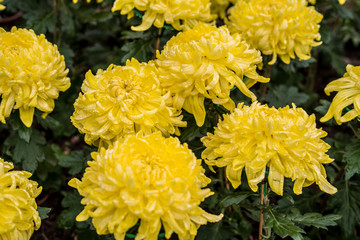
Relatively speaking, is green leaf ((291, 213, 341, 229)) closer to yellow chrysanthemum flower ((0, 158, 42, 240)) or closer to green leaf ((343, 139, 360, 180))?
green leaf ((343, 139, 360, 180))

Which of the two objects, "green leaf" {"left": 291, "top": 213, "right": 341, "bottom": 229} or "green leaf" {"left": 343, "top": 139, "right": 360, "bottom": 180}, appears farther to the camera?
"green leaf" {"left": 343, "top": 139, "right": 360, "bottom": 180}

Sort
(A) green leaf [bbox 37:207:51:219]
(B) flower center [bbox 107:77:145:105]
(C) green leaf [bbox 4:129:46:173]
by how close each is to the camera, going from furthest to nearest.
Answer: (C) green leaf [bbox 4:129:46:173], (A) green leaf [bbox 37:207:51:219], (B) flower center [bbox 107:77:145:105]

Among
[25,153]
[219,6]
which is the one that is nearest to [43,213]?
[25,153]

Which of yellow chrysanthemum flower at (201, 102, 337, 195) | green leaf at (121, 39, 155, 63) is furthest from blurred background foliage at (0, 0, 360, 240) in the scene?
yellow chrysanthemum flower at (201, 102, 337, 195)

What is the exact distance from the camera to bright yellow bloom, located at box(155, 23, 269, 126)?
149 centimetres

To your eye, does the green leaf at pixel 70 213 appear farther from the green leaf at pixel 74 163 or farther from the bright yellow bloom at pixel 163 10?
the bright yellow bloom at pixel 163 10

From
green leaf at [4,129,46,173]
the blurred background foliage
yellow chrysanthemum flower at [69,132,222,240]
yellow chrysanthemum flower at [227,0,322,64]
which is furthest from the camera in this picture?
green leaf at [4,129,46,173]

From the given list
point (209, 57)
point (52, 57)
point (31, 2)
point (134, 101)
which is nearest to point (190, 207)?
point (134, 101)

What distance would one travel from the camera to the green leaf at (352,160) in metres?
1.76

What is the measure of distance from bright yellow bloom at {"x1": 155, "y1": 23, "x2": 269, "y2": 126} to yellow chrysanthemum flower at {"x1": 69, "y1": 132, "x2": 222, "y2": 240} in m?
0.28

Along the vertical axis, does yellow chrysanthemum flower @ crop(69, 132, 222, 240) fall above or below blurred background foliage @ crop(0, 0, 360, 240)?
above

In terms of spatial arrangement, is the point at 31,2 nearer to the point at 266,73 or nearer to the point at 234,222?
the point at 266,73

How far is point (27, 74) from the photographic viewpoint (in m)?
1.64

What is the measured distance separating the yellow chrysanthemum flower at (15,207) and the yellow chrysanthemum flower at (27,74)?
31cm
